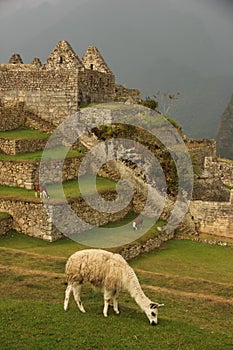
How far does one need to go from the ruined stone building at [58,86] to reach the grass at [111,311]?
9956 millimetres

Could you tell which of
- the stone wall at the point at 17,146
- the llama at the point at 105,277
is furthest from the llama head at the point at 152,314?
the stone wall at the point at 17,146

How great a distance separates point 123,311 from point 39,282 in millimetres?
3506

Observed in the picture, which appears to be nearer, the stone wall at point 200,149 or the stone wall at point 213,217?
the stone wall at point 213,217

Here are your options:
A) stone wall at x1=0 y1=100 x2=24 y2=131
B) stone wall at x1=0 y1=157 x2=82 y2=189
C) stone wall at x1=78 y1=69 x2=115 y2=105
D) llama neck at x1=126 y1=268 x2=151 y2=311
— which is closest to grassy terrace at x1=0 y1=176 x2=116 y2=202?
stone wall at x1=0 y1=157 x2=82 y2=189

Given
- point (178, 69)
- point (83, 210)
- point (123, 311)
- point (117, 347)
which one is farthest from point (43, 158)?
point (178, 69)

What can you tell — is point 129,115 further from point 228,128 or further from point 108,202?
point 228,128

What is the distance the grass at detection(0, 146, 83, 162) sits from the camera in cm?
2400

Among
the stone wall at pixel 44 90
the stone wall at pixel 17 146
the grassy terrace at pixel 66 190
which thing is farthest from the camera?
the stone wall at pixel 44 90

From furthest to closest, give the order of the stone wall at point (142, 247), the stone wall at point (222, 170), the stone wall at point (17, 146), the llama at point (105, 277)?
the stone wall at point (222, 170) < the stone wall at point (17, 146) < the stone wall at point (142, 247) < the llama at point (105, 277)

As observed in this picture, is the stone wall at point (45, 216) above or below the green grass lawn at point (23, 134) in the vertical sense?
below

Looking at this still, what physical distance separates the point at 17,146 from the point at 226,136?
51675mm

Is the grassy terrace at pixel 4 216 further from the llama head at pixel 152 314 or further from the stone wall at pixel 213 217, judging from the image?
the llama head at pixel 152 314

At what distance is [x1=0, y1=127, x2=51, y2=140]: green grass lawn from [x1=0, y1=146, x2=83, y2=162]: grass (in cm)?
99

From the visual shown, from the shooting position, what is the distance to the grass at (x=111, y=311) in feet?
33.5
